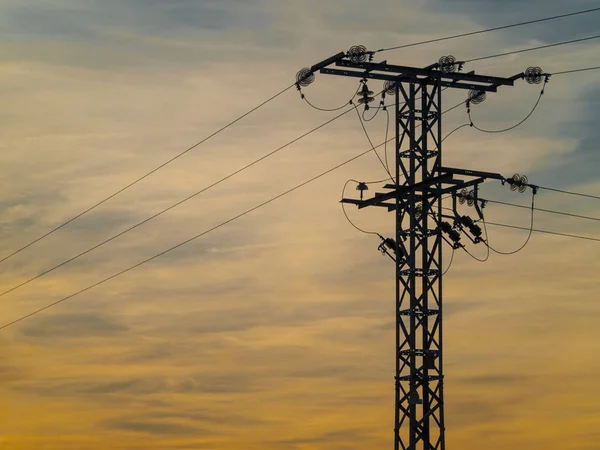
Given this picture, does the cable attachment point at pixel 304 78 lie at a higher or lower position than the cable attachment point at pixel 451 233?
higher

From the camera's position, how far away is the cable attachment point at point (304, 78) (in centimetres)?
5550

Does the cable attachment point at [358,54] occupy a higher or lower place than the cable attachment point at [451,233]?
higher

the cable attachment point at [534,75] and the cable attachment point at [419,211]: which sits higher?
the cable attachment point at [534,75]

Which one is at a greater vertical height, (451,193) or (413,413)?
(451,193)

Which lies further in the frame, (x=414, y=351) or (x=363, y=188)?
(x=363, y=188)

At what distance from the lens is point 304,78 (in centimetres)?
5572

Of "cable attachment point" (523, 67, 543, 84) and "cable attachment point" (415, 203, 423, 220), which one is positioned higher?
"cable attachment point" (523, 67, 543, 84)

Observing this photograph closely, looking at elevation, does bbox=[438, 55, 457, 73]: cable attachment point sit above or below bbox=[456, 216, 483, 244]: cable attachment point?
above

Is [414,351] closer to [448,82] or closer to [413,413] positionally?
[413,413]

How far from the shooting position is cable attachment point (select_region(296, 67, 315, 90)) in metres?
55.5

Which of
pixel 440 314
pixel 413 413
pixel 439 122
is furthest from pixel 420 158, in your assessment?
pixel 413 413

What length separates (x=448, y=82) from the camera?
188ft

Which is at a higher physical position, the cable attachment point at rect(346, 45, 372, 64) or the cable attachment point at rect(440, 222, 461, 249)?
the cable attachment point at rect(346, 45, 372, 64)

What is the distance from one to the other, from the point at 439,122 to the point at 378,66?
3583 millimetres
